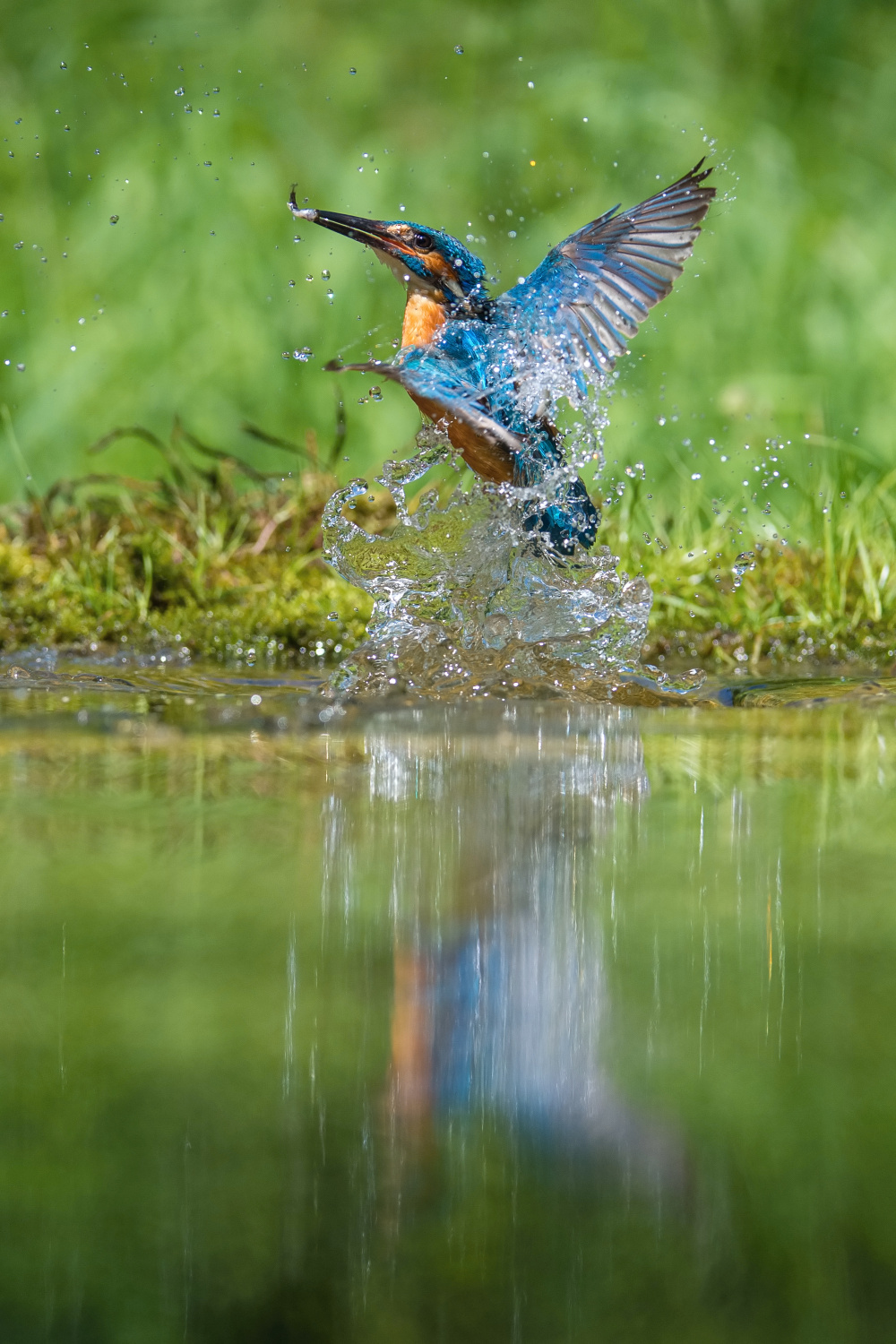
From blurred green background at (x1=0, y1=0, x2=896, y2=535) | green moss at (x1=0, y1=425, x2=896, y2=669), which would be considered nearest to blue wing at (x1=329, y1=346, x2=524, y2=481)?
green moss at (x1=0, y1=425, x2=896, y2=669)

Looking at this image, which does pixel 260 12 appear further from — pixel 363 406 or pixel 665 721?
pixel 665 721

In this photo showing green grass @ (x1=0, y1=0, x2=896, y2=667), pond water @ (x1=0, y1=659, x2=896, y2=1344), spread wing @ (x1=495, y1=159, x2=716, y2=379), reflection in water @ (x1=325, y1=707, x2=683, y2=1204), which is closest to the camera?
Answer: pond water @ (x1=0, y1=659, x2=896, y2=1344)

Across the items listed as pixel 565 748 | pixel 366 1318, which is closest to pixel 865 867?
pixel 565 748

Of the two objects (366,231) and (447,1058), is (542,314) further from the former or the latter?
(447,1058)

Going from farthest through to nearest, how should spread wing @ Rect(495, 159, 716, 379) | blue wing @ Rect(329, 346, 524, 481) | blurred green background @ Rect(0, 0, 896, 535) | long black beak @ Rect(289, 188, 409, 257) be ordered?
blurred green background @ Rect(0, 0, 896, 535) → spread wing @ Rect(495, 159, 716, 379) → long black beak @ Rect(289, 188, 409, 257) → blue wing @ Rect(329, 346, 524, 481)

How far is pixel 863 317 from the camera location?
4652 mm

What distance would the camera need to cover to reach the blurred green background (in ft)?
15.1

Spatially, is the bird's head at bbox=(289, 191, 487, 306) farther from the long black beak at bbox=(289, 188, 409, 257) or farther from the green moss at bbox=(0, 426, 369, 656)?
the green moss at bbox=(0, 426, 369, 656)

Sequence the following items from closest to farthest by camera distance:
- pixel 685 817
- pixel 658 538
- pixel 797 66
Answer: pixel 685 817, pixel 658 538, pixel 797 66

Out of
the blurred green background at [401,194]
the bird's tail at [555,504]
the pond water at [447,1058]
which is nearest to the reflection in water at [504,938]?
the pond water at [447,1058]

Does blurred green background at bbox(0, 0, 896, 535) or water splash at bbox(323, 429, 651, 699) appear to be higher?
blurred green background at bbox(0, 0, 896, 535)

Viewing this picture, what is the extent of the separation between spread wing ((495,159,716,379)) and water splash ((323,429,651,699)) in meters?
0.23

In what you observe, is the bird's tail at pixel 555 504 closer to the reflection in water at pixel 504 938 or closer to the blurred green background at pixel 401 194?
the reflection in water at pixel 504 938

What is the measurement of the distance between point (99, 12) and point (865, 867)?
474cm
